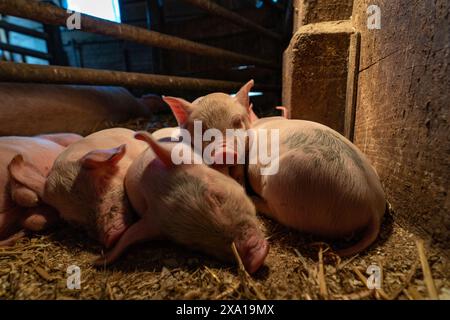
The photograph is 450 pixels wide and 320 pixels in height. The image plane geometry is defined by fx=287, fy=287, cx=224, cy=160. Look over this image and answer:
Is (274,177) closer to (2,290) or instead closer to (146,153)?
(146,153)

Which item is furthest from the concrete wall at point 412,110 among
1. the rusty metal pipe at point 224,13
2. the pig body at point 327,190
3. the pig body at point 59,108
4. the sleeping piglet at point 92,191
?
the pig body at point 59,108

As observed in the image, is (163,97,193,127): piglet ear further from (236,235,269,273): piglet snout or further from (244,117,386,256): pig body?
(236,235,269,273): piglet snout

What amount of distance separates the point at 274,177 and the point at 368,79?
0.84 m

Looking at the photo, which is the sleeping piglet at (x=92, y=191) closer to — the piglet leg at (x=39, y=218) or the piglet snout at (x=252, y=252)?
the piglet leg at (x=39, y=218)

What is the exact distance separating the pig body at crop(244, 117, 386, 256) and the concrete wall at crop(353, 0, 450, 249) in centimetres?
13

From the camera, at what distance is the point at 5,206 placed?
151cm

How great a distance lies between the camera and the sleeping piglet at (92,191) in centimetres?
130

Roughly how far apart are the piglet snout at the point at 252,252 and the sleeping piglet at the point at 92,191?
567 mm

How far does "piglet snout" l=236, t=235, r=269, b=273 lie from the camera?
3.37 feet

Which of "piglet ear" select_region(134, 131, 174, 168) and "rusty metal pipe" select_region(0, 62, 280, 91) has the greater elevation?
"rusty metal pipe" select_region(0, 62, 280, 91)

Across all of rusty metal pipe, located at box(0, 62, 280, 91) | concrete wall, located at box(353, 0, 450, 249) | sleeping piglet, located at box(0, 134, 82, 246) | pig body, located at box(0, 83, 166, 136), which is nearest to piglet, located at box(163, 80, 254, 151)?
concrete wall, located at box(353, 0, 450, 249)

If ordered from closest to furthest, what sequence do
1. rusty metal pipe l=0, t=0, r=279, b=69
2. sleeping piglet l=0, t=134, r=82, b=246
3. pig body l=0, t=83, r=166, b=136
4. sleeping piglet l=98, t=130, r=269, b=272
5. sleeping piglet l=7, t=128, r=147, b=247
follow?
sleeping piglet l=98, t=130, r=269, b=272 → sleeping piglet l=7, t=128, r=147, b=247 → sleeping piglet l=0, t=134, r=82, b=246 → rusty metal pipe l=0, t=0, r=279, b=69 → pig body l=0, t=83, r=166, b=136

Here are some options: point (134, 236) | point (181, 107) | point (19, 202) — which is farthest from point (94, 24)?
point (134, 236)
